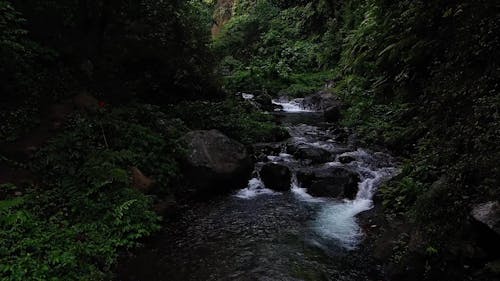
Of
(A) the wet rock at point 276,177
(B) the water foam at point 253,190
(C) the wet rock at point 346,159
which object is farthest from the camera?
(C) the wet rock at point 346,159

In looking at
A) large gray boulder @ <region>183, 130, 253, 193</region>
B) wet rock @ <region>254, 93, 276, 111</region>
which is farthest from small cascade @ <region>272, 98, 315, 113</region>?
large gray boulder @ <region>183, 130, 253, 193</region>

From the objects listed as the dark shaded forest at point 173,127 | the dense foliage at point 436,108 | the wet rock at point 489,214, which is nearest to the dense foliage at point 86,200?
the dark shaded forest at point 173,127

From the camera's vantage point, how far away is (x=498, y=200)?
515 cm

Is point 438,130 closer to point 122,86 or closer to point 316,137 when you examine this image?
point 316,137

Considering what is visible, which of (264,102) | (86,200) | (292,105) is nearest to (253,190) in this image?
(86,200)

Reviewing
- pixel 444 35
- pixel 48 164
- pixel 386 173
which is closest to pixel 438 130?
pixel 444 35

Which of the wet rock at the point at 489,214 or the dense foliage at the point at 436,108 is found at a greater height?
the dense foliage at the point at 436,108

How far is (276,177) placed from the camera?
448 inches

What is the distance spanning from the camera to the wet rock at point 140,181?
927 centimetres

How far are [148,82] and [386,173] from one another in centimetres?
859

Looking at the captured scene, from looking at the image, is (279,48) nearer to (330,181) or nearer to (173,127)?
(173,127)

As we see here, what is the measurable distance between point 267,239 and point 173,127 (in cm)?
510

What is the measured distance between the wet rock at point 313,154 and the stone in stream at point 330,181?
866 millimetres

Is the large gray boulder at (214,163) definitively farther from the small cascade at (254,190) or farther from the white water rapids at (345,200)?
the white water rapids at (345,200)
